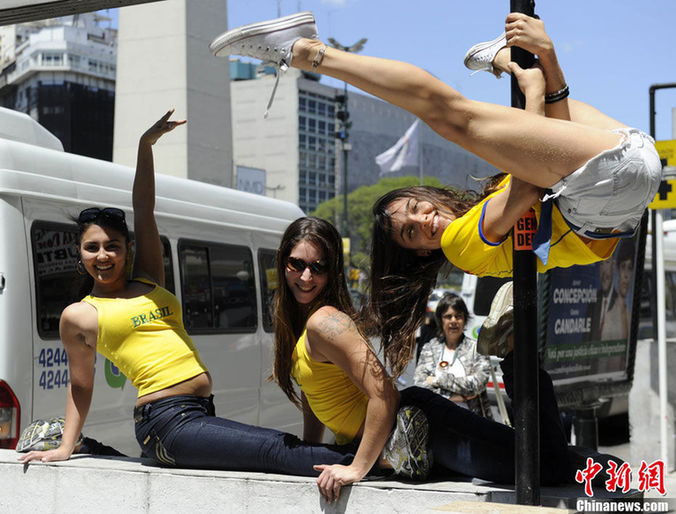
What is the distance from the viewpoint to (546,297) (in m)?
7.56

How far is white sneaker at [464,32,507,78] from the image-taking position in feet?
12.0

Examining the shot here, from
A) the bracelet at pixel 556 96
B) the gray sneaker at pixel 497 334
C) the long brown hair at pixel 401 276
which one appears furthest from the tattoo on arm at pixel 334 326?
the bracelet at pixel 556 96

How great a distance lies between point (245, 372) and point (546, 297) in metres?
Result: 2.81

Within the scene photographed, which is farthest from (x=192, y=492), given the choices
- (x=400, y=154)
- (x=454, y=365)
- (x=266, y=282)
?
(x=400, y=154)

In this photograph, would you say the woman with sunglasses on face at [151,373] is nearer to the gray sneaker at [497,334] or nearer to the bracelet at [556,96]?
the gray sneaker at [497,334]

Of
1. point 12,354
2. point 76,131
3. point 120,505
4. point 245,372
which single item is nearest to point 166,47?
point 245,372

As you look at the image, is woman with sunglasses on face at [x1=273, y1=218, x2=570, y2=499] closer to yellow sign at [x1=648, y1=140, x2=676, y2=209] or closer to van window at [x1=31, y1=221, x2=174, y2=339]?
van window at [x1=31, y1=221, x2=174, y2=339]

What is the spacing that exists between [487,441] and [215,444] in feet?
3.82

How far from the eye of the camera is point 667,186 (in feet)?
29.8

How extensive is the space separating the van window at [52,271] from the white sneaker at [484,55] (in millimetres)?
3566

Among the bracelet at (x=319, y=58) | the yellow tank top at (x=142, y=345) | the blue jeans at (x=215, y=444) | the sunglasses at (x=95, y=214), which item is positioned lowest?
the blue jeans at (x=215, y=444)

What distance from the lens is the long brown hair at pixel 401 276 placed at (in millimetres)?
3648

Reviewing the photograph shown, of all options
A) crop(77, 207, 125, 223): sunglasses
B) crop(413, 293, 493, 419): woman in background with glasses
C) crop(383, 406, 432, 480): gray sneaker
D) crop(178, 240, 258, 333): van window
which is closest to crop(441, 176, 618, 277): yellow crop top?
crop(383, 406, 432, 480): gray sneaker

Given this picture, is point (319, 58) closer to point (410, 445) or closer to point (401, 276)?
point (401, 276)
